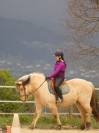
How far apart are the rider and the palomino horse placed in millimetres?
281

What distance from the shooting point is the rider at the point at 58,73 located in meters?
19.8

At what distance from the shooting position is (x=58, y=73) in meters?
20.0

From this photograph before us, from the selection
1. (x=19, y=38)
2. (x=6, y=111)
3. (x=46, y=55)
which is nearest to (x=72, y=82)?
(x=6, y=111)

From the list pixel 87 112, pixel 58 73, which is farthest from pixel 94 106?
pixel 58 73

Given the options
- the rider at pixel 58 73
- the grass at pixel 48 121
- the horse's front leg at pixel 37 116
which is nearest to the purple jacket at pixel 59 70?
the rider at pixel 58 73

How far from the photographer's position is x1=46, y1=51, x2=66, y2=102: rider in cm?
1981

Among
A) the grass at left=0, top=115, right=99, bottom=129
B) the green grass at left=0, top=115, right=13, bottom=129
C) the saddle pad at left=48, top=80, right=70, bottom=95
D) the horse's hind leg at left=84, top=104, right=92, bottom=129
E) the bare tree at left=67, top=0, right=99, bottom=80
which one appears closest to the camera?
the saddle pad at left=48, top=80, right=70, bottom=95

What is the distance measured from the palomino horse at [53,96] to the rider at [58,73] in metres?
0.28

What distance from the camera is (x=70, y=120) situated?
23.0 meters

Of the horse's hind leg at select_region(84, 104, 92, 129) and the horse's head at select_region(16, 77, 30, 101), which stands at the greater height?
the horse's head at select_region(16, 77, 30, 101)

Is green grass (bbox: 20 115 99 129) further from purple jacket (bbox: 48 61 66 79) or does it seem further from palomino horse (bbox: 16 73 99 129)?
purple jacket (bbox: 48 61 66 79)

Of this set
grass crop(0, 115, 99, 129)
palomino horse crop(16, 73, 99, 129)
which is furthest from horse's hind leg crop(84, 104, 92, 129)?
grass crop(0, 115, 99, 129)

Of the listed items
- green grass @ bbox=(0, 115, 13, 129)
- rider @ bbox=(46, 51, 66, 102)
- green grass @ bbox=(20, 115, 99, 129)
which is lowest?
green grass @ bbox=(20, 115, 99, 129)

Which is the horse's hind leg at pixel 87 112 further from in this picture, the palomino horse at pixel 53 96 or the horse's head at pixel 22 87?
the horse's head at pixel 22 87
